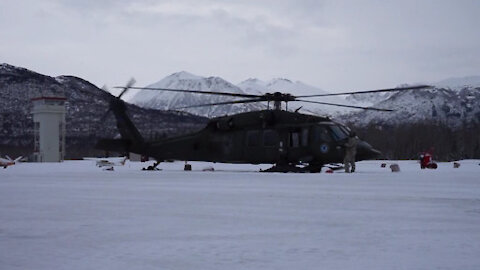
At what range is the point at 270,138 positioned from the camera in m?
26.1

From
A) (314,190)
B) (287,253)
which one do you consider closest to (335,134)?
(314,190)

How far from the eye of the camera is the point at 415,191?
42.1 ft

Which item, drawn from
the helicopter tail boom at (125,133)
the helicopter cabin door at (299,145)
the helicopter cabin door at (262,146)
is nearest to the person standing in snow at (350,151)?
the helicopter cabin door at (299,145)

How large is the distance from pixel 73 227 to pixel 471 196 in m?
8.62

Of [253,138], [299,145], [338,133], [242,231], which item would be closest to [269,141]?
[253,138]

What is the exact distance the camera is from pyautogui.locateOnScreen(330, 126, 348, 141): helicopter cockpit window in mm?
24853

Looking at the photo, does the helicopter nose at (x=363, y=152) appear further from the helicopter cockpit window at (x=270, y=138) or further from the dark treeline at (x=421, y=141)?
the dark treeline at (x=421, y=141)

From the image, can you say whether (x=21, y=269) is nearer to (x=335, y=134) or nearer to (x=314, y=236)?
(x=314, y=236)

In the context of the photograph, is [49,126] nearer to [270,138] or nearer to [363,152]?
[270,138]

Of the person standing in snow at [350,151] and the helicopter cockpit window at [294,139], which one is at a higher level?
the helicopter cockpit window at [294,139]

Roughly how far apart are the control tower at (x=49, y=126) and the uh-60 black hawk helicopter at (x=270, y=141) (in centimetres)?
5485

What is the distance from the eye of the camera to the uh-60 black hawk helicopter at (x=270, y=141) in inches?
982

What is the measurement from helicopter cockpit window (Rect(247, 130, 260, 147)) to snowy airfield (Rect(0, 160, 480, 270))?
1426 cm

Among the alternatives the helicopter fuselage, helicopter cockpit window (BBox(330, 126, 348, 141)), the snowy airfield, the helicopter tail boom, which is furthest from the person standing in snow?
the snowy airfield
